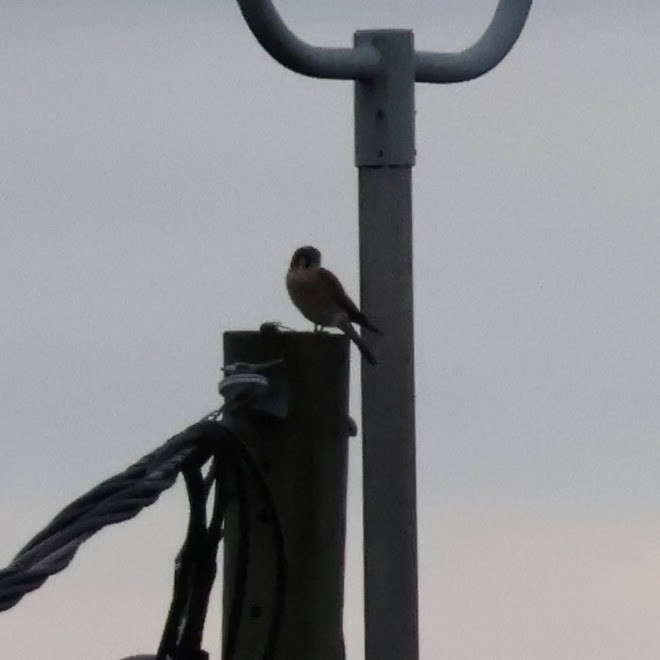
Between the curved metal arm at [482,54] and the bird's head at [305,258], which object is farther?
the bird's head at [305,258]

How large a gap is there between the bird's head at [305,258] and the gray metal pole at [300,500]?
4051 millimetres

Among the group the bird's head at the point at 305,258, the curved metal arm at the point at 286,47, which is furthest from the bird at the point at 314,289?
the curved metal arm at the point at 286,47

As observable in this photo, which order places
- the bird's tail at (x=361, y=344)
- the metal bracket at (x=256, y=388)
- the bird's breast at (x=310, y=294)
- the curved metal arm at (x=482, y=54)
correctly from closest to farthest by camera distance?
1. the metal bracket at (x=256, y=388)
2. the bird's tail at (x=361, y=344)
3. the curved metal arm at (x=482, y=54)
4. the bird's breast at (x=310, y=294)

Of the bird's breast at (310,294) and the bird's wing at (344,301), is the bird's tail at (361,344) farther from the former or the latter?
the bird's breast at (310,294)

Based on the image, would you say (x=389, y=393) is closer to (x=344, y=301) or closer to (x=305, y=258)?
(x=344, y=301)

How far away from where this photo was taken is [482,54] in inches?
277

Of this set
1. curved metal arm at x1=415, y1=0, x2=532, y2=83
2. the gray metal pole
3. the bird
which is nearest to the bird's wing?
the bird

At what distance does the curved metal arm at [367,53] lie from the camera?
21.2 ft

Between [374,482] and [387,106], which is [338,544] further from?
[387,106]

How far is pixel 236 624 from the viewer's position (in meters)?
6.20

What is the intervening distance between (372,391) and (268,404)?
1.39 feet

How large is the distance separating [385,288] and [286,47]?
479 millimetres

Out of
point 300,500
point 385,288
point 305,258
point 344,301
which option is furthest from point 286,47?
point 305,258

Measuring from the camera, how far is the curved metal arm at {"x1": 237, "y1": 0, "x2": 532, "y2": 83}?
6.48 meters
